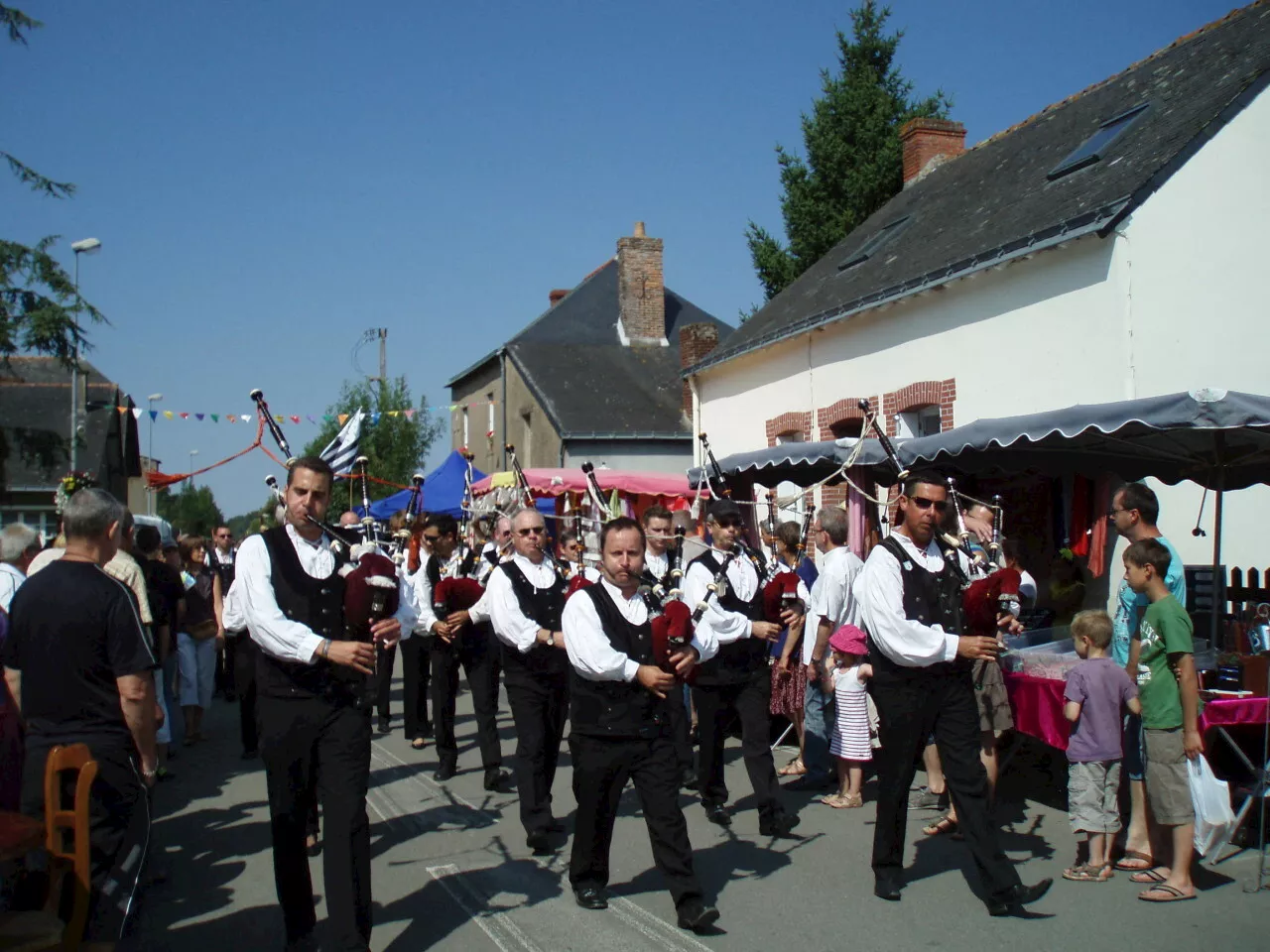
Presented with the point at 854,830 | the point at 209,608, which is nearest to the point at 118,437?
the point at 209,608

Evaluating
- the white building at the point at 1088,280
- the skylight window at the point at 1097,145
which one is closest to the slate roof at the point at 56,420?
the white building at the point at 1088,280

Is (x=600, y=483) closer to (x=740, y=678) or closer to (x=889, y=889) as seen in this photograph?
(x=740, y=678)

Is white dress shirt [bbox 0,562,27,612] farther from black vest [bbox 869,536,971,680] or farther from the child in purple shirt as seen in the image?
the child in purple shirt

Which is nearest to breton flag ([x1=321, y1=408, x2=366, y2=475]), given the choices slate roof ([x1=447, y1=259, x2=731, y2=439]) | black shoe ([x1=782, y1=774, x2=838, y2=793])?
black shoe ([x1=782, y1=774, x2=838, y2=793])

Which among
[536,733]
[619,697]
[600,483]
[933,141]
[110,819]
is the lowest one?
[536,733]

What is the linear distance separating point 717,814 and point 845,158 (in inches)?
937

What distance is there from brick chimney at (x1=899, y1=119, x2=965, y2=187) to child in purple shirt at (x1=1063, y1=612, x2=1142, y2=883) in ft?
54.0

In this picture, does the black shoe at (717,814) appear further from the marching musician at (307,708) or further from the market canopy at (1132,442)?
the marching musician at (307,708)

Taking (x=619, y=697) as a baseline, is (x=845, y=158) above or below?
above

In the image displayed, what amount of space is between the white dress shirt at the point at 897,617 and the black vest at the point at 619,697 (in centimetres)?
108

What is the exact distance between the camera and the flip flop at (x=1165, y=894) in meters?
5.43

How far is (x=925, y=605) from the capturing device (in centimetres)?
540

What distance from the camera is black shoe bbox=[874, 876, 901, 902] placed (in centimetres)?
553

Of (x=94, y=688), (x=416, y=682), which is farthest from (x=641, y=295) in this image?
(x=94, y=688)
